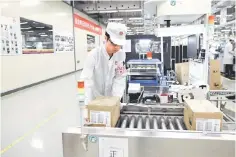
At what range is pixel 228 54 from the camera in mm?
8117

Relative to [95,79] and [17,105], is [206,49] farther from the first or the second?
[17,105]

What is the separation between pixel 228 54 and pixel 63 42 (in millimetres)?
6273

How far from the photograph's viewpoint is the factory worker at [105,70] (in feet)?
6.22

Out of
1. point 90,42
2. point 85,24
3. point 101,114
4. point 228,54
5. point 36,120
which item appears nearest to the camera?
point 101,114

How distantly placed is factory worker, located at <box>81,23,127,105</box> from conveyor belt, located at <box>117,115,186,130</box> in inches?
28.7

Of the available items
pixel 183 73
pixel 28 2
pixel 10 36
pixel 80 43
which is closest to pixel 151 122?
pixel 183 73

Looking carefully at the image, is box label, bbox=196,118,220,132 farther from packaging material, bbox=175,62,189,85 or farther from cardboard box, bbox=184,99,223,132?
packaging material, bbox=175,62,189,85

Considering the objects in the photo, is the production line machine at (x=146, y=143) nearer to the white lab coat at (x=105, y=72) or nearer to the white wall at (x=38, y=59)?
the white lab coat at (x=105, y=72)

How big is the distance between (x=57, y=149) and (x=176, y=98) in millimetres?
1449

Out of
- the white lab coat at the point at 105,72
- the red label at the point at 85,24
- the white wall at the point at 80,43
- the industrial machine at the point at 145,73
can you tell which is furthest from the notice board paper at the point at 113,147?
the red label at the point at 85,24

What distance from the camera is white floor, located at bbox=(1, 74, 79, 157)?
2367 mm

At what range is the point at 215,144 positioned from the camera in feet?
2.56

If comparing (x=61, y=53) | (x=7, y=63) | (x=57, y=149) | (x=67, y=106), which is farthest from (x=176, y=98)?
(x=61, y=53)

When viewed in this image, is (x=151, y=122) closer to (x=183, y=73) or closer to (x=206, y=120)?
(x=206, y=120)
